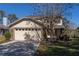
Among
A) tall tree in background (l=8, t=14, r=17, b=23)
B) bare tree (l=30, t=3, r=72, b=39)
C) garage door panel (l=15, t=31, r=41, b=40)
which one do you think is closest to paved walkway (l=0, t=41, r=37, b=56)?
garage door panel (l=15, t=31, r=41, b=40)

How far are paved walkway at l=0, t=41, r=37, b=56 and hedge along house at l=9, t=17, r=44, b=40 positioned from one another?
143 millimetres

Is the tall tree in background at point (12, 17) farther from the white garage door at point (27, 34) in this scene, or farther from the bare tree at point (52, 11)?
the bare tree at point (52, 11)

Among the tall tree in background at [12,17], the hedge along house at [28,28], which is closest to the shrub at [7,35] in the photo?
the hedge along house at [28,28]

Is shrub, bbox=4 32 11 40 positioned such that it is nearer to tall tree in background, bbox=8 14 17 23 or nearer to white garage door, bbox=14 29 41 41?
white garage door, bbox=14 29 41 41

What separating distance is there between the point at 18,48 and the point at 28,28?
0.53 meters

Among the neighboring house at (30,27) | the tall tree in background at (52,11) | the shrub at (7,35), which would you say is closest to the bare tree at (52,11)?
the tall tree in background at (52,11)

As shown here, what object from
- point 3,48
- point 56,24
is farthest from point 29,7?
point 3,48

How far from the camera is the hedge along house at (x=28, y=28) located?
17.2ft

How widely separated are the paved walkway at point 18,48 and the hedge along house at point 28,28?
0.47 ft

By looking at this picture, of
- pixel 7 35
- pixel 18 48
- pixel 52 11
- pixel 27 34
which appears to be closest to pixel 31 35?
pixel 27 34

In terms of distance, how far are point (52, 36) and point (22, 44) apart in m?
0.73

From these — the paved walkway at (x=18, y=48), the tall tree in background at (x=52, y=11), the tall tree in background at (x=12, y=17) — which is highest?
the tall tree in background at (x=52, y=11)

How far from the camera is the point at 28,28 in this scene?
524 centimetres

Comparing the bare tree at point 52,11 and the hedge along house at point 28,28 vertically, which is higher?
the bare tree at point 52,11
